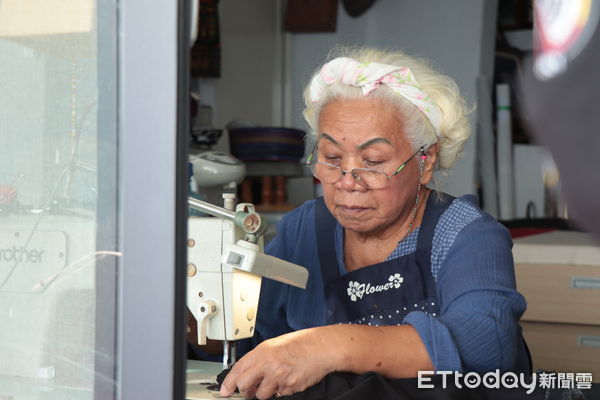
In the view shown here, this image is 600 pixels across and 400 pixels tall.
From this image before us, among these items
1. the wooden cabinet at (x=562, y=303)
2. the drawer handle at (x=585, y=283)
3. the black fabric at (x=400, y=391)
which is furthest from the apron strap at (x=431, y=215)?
the drawer handle at (x=585, y=283)

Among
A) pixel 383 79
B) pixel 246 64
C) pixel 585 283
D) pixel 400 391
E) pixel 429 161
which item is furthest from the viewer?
pixel 246 64

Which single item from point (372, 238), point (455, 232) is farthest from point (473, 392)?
point (372, 238)

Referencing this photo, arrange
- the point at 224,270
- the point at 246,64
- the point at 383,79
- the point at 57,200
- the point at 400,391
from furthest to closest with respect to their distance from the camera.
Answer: the point at 246,64 → the point at 383,79 → the point at 224,270 → the point at 400,391 → the point at 57,200

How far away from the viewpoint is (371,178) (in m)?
1.99

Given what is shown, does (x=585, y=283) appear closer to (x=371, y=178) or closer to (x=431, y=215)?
(x=431, y=215)

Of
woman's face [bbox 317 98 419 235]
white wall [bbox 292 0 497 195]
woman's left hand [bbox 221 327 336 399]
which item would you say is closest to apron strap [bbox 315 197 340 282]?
woman's face [bbox 317 98 419 235]

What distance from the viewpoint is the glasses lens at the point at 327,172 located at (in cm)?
201

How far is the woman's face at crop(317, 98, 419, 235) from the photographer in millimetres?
1973

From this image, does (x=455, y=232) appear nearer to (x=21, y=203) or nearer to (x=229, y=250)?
(x=229, y=250)

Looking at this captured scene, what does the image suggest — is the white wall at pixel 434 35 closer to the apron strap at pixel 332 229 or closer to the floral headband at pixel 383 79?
the apron strap at pixel 332 229

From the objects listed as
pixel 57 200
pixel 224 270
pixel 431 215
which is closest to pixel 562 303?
pixel 431 215

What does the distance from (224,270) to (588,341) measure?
2115 mm

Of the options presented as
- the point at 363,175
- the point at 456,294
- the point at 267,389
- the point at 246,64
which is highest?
the point at 246,64

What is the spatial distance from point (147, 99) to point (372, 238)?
3.48ft
